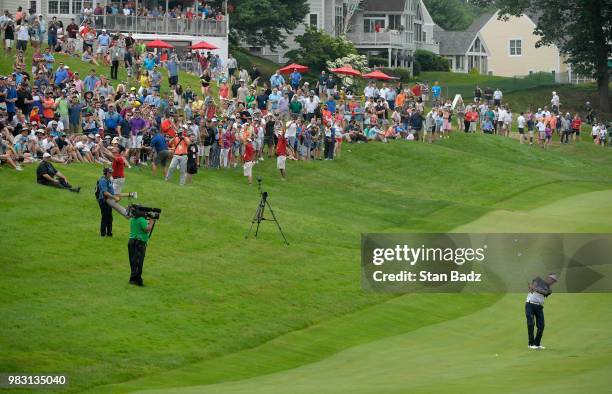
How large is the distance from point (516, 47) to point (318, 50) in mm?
51060

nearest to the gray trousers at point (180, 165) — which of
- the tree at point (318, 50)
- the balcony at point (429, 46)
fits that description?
the tree at point (318, 50)

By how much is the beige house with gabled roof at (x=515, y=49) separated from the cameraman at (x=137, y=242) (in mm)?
104990

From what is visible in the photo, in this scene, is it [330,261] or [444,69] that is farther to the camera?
[444,69]

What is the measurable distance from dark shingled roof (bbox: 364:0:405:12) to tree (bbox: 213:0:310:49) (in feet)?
52.7

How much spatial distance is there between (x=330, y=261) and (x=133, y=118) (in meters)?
11.9

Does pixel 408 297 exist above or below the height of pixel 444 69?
below

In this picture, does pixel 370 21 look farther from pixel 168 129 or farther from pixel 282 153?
pixel 168 129

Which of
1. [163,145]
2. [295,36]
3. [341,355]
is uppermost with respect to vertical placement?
[295,36]

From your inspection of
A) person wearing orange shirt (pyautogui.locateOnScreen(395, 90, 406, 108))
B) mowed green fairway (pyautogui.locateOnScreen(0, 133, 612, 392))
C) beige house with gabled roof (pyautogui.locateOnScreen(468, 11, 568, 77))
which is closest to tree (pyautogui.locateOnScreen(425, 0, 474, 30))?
beige house with gabled roof (pyautogui.locateOnScreen(468, 11, 568, 77))

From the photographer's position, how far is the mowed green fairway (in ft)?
93.6

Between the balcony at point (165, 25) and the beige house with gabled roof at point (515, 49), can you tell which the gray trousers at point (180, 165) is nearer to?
the balcony at point (165, 25)

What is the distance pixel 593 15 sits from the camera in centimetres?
9100

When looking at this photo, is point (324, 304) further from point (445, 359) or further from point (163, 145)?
point (163, 145)

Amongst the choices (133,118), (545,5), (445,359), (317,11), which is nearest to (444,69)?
(317,11)
